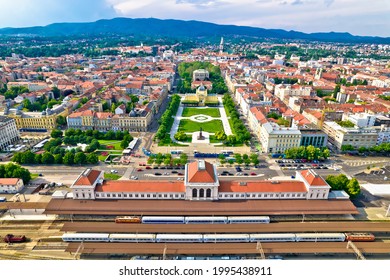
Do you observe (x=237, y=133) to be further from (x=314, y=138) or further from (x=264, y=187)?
(x=264, y=187)

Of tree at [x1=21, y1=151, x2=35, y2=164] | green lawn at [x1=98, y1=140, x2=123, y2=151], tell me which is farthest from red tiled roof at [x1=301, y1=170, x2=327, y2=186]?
tree at [x1=21, y1=151, x2=35, y2=164]

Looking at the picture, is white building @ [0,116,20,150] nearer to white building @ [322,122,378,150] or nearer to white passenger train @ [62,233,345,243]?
white passenger train @ [62,233,345,243]

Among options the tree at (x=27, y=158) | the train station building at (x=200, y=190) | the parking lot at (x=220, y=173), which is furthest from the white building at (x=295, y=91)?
the tree at (x=27, y=158)

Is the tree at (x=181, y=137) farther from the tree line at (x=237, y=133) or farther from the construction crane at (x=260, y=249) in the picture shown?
the construction crane at (x=260, y=249)

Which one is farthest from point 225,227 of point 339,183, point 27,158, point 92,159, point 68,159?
point 27,158

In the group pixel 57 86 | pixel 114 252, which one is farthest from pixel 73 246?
pixel 57 86

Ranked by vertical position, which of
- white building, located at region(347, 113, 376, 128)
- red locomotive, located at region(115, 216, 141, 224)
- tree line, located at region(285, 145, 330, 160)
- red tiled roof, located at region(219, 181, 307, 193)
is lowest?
red locomotive, located at region(115, 216, 141, 224)
